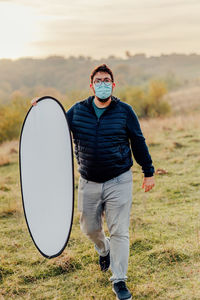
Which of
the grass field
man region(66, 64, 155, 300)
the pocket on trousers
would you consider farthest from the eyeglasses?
the grass field

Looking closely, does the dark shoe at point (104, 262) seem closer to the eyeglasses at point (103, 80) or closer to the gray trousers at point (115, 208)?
the gray trousers at point (115, 208)

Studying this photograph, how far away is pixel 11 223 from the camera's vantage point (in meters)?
5.97

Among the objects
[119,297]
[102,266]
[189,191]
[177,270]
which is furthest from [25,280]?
[189,191]

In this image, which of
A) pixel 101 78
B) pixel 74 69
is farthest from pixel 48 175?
pixel 74 69

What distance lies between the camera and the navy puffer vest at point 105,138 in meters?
3.33

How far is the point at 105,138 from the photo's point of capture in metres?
3.33

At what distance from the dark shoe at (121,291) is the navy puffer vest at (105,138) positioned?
37.8 inches

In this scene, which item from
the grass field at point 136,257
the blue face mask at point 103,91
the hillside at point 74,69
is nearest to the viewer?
the blue face mask at point 103,91

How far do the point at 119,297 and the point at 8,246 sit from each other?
83.3 inches

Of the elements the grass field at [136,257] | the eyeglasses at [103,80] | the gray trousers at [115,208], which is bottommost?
the grass field at [136,257]

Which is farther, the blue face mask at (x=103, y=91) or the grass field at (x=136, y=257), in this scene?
the grass field at (x=136, y=257)

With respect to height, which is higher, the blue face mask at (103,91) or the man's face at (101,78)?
the man's face at (101,78)

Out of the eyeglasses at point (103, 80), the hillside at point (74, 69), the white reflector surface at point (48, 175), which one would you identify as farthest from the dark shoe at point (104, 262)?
the hillside at point (74, 69)

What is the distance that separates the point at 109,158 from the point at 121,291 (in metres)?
1.21
